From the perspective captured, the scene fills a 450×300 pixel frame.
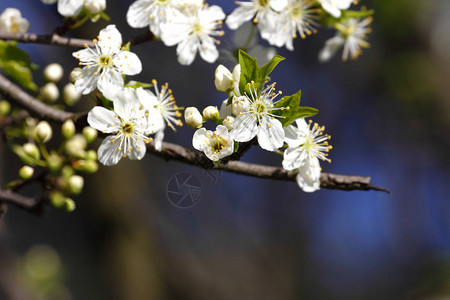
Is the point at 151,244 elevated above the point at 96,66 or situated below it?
below

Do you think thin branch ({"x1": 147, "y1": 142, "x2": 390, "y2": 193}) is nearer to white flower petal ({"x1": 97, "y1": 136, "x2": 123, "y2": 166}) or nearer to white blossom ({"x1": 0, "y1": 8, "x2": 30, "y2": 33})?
white flower petal ({"x1": 97, "y1": 136, "x2": 123, "y2": 166})

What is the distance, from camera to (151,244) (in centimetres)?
373

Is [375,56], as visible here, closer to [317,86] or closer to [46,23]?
[317,86]

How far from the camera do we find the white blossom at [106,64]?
1035 mm

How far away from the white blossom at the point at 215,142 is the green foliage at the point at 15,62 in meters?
0.62

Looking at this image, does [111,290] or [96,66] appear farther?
[111,290]

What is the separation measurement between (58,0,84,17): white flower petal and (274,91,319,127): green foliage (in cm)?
58

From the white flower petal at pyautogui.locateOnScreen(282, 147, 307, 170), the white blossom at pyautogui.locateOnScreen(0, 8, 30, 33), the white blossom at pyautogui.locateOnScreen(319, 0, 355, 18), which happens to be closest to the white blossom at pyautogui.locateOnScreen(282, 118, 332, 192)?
the white flower petal at pyautogui.locateOnScreen(282, 147, 307, 170)

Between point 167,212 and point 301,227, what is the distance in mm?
1601

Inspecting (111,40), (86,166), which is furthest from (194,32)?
(86,166)

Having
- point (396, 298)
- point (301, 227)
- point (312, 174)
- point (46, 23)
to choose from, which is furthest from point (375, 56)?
point (312, 174)

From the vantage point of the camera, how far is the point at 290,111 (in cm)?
100

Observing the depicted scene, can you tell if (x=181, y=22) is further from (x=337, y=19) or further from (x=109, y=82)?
(x=337, y=19)

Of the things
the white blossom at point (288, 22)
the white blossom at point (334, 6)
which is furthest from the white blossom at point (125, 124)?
the white blossom at point (334, 6)
